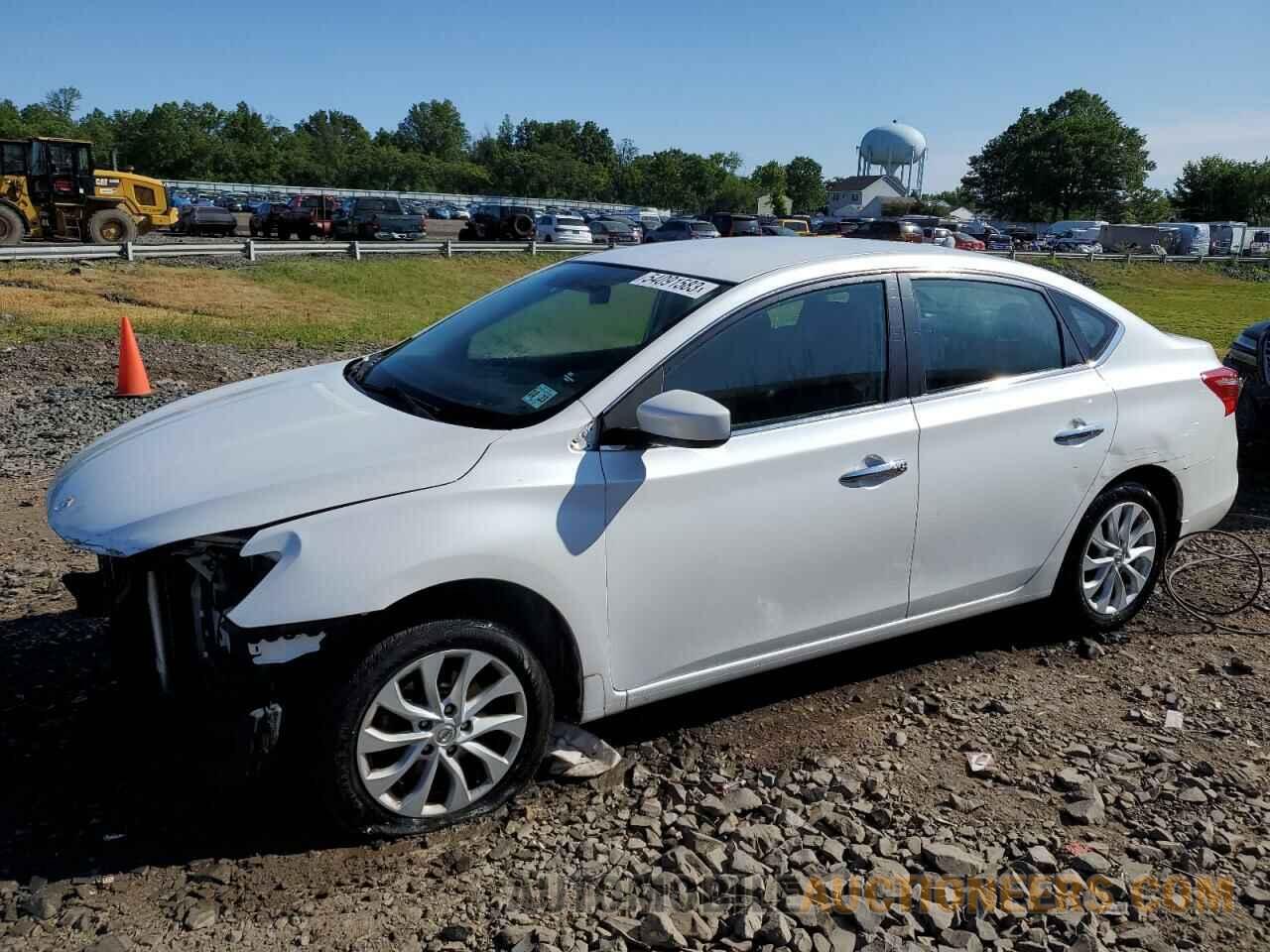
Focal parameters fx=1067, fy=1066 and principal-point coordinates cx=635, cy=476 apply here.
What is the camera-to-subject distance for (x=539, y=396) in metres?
3.55

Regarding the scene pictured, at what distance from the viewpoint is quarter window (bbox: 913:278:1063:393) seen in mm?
4156

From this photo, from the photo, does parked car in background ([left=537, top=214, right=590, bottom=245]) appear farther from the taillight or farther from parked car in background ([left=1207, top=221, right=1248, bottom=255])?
parked car in background ([left=1207, top=221, right=1248, bottom=255])

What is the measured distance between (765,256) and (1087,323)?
158 centimetres

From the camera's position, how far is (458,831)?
3289 millimetres

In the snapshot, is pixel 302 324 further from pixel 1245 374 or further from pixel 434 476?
pixel 434 476

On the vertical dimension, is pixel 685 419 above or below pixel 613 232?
below

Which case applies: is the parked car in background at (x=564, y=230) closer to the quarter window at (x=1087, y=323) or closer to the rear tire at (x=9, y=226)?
the rear tire at (x=9, y=226)

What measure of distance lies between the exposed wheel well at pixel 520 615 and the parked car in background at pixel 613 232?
37.4 meters

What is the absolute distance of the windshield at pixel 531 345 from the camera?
3.57 m

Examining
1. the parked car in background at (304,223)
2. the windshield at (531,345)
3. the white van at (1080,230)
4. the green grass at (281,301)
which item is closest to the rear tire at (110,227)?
the green grass at (281,301)

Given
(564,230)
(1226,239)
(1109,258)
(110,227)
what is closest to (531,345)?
(110,227)

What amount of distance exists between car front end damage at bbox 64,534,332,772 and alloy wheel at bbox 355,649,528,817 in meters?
0.27

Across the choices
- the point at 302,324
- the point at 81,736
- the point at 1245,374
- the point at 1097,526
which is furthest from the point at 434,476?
the point at 302,324

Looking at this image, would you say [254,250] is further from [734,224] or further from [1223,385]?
[1223,385]
